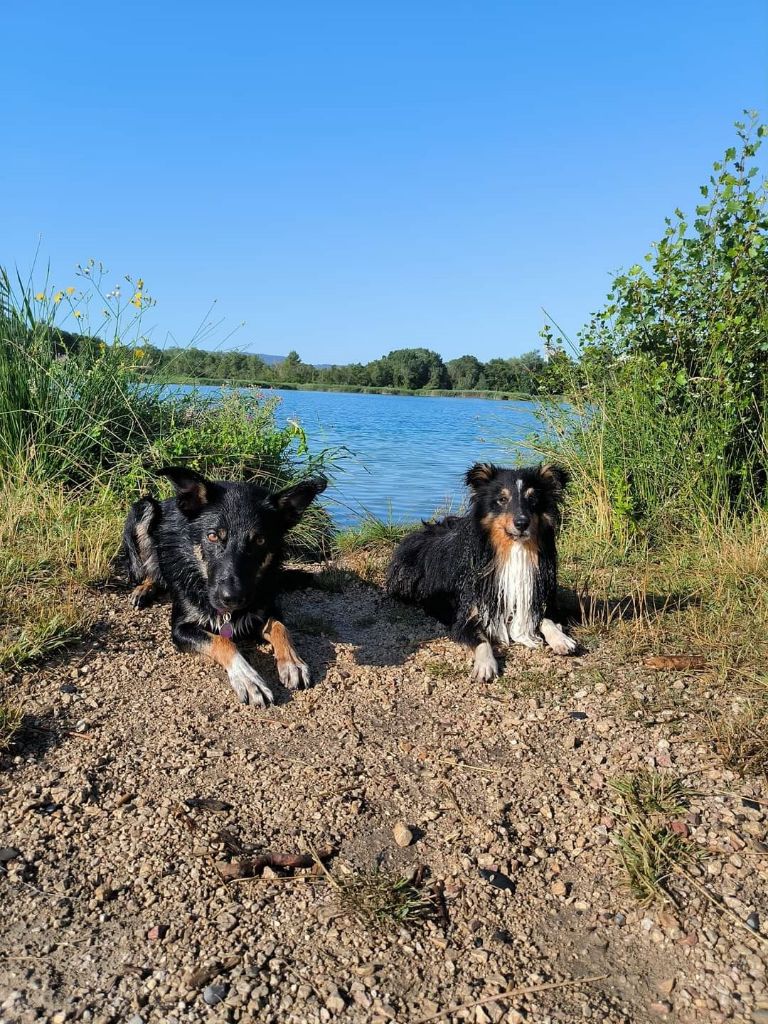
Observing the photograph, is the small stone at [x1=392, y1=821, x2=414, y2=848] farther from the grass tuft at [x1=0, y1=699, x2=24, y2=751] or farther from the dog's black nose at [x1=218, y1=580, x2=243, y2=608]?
the grass tuft at [x1=0, y1=699, x2=24, y2=751]

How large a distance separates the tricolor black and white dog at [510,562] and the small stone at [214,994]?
2845 mm

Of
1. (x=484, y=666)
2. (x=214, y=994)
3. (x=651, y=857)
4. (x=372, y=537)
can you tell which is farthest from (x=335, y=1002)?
→ (x=372, y=537)

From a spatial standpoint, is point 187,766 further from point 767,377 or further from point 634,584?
point 767,377

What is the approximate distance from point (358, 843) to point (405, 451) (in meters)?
15.0

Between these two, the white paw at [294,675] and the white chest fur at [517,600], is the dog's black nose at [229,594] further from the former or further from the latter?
the white chest fur at [517,600]

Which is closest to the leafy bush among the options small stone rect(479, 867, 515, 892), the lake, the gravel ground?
the lake

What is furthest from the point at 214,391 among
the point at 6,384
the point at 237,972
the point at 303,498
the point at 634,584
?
the point at 237,972

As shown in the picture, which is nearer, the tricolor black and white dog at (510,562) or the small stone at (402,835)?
the small stone at (402,835)

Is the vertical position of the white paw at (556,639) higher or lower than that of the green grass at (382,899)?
higher

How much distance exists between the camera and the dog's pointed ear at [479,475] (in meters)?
5.27

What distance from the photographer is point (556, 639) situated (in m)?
5.02

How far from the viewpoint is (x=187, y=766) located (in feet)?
11.9

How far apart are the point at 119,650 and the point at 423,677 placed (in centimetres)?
185

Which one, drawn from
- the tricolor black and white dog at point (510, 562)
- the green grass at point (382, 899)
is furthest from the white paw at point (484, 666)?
the green grass at point (382, 899)
